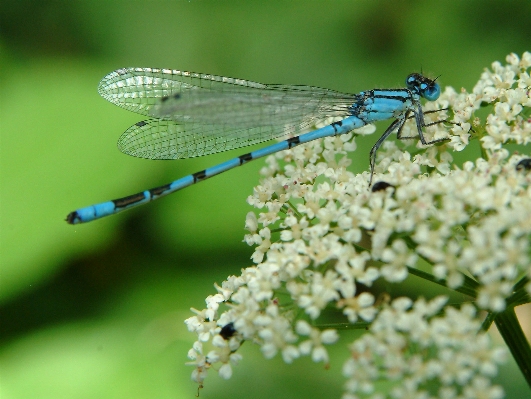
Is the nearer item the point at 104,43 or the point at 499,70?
the point at 499,70

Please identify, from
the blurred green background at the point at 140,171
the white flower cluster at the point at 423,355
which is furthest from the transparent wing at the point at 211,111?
the white flower cluster at the point at 423,355

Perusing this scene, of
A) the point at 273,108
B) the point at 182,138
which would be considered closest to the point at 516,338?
the point at 273,108

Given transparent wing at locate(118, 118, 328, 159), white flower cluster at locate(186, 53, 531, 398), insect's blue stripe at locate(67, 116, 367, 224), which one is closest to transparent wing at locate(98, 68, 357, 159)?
transparent wing at locate(118, 118, 328, 159)

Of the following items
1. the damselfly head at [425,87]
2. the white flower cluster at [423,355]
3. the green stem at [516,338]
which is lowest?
the green stem at [516,338]

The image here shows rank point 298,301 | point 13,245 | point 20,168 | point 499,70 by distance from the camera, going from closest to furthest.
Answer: point 298,301 → point 499,70 → point 13,245 → point 20,168

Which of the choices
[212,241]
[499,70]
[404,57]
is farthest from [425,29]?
[212,241]

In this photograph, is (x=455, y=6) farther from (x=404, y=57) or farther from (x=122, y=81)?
(x=122, y=81)

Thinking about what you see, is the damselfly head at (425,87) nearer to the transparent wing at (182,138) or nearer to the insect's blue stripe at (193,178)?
the insect's blue stripe at (193,178)
